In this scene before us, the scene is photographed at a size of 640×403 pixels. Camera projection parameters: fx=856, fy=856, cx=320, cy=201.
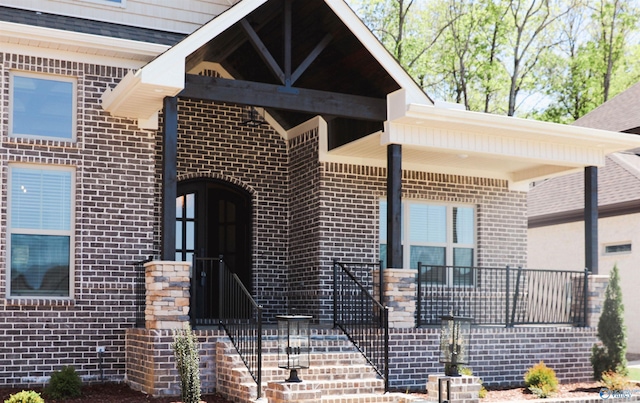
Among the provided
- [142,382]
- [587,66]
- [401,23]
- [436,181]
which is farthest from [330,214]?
[587,66]

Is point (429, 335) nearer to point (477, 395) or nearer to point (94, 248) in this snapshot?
point (477, 395)

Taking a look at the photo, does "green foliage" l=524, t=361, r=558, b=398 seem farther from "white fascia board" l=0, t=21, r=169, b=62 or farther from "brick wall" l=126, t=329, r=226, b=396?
"white fascia board" l=0, t=21, r=169, b=62

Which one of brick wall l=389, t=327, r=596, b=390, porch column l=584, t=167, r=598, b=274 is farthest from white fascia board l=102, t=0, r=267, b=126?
Answer: porch column l=584, t=167, r=598, b=274

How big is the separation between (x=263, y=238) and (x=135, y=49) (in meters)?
4.15

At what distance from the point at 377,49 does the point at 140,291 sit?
16.6 feet

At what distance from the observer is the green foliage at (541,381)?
41.6ft

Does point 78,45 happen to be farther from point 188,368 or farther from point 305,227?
point 188,368

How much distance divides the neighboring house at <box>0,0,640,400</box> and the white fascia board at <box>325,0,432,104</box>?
3cm

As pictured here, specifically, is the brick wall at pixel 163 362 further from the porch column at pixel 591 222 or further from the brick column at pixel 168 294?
the porch column at pixel 591 222

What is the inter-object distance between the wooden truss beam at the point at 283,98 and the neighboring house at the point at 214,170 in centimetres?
2

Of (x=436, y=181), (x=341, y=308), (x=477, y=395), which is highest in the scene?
(x=436, y=181)

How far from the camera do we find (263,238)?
15234 millimetres

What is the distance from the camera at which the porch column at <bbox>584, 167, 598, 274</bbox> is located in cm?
1527

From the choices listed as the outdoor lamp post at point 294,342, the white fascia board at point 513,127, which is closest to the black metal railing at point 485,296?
the white fascia board at point 513,127
